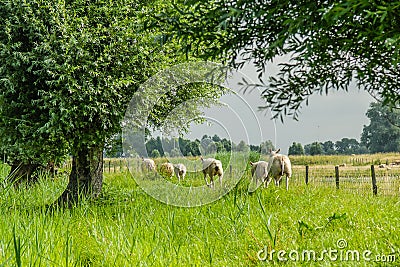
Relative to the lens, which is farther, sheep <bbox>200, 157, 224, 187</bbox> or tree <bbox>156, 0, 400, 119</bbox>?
sheep <bbox>200, 157, 224, 187</bbox>

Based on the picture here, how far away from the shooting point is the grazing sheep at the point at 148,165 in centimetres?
752

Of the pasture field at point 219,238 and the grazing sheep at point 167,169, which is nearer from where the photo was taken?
the pasture field at point 219,238

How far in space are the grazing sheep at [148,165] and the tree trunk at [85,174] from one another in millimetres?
1046

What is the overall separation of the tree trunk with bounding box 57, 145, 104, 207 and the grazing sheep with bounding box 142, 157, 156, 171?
1.05 meters

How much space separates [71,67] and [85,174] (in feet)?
8.54

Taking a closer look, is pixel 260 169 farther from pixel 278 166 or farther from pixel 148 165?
pixel 148 165

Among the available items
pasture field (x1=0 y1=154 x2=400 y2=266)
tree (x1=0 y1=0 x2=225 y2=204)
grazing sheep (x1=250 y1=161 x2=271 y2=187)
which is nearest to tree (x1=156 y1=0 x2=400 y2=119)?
pasture field (x1=0 y1=154 x2=400 y2=266)

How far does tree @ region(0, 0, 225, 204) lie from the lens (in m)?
6.59

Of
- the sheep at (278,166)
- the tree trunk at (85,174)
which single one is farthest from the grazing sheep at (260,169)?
the tree trunk at (85,174)

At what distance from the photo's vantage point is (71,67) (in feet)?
21.4

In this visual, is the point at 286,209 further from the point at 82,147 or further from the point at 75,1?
the point at 75,1

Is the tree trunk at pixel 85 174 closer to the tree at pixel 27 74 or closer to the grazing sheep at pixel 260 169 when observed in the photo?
the tree at pixel 27 74

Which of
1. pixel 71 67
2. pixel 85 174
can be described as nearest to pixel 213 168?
pixel 85 174

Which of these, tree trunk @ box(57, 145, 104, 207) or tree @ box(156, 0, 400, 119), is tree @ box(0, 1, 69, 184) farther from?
tree @ box(156, 0, 400, 119)
